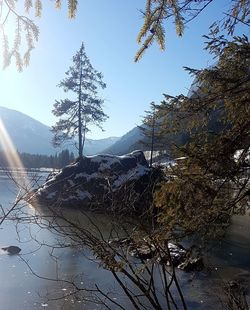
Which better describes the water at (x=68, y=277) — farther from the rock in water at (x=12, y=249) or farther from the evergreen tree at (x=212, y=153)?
the evergreen tree at (x=212, y=153)

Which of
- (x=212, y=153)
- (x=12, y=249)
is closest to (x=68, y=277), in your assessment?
(x=12, y=249)

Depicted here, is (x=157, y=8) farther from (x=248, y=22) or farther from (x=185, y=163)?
(x=185, y=163)

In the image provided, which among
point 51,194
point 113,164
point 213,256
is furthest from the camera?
point 113,164

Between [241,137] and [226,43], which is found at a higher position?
[226,43]

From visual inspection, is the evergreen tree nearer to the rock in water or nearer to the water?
the water

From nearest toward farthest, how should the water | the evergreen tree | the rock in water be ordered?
1. the evergreen tree
2. the water
3. the rock in water

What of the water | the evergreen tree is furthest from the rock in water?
the evergreen tree

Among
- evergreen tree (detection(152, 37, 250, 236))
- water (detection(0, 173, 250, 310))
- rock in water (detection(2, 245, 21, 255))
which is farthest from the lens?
rock in water (detection(2, 245, 21, 255))

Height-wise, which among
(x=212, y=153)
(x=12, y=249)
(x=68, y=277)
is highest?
(x=212, y=153)

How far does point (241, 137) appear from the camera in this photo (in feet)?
13.9

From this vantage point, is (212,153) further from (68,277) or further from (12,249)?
(12,249)

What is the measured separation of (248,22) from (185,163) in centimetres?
149

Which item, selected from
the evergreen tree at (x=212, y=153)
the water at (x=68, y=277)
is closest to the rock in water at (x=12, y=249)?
the water at (x=68, y=277)

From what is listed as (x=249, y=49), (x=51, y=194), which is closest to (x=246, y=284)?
(x=249, y=49)
